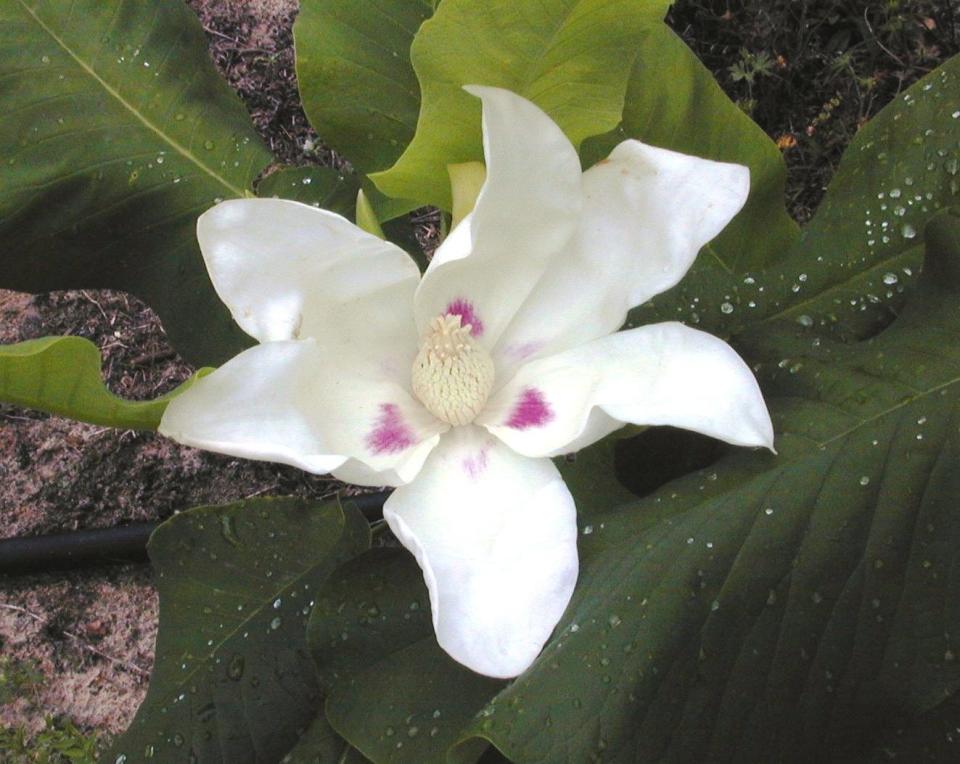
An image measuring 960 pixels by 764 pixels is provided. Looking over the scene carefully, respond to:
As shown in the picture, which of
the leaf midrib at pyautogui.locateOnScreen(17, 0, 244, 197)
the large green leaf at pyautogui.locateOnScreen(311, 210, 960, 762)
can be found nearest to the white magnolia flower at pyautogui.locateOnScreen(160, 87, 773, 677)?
the large green leaf at pyautogui.locateOnScreen(311, 210, 960, 762)

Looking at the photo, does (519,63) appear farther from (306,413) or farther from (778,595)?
(778,595)

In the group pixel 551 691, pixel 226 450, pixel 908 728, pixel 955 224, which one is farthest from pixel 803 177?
pixel 226 450

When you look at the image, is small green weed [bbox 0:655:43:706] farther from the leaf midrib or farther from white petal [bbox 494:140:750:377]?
white petal [bbox 494:140:750:377]

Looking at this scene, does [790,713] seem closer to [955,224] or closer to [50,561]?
[955,224]

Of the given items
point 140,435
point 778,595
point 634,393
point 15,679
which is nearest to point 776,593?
point 778,595

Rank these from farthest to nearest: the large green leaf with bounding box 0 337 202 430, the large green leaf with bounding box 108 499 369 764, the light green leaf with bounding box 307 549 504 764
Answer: the large green leaf with bounding box 108 499 369 764 → the light green leaf with bounding box 307 549 504 764 → the large green leaf with bounding box 0 337 202 430
